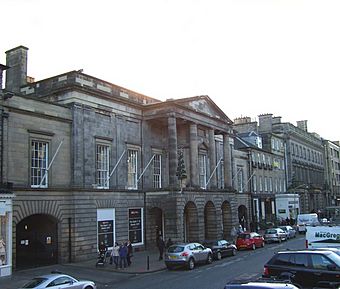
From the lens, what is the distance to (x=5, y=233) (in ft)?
76.1

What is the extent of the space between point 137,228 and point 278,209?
119ft

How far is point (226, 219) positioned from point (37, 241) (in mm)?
22160

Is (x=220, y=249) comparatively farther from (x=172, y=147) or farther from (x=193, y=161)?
(x=193, y=161)

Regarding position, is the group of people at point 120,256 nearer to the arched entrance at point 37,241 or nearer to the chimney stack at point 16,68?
the arched entrance at point 37,241

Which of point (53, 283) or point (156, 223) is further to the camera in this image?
point (156, 223)

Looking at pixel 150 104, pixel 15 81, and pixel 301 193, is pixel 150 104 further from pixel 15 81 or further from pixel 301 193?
pixel 301 193

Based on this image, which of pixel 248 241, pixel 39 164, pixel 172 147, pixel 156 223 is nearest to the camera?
pixel 39 164

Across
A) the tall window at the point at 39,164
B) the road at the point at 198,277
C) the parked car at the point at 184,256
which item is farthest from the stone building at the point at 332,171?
the tall window at the point at 39,164

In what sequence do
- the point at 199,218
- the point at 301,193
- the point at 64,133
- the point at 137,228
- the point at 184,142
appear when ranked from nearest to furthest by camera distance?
the point at 64,133
the point at 137,228
the point at 199,218
the point at 184,142
the point at 301,193

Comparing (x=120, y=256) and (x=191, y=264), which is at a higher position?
(x=120, y=256)

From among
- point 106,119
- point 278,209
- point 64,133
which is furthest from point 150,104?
point 278,209

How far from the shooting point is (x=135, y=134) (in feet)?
118

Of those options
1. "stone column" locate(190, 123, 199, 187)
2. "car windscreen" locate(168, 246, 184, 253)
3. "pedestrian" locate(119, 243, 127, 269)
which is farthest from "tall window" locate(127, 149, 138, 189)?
"car windscreen" locate(168, 246, 184, 253)

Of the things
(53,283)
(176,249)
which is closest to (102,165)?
(176,249)
